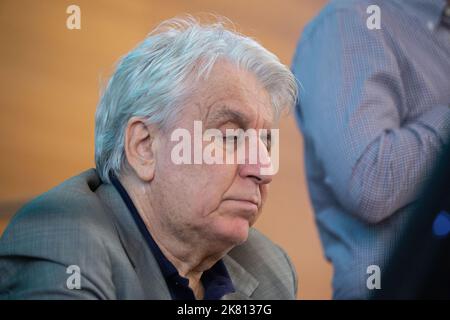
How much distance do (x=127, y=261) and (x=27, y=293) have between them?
7.6 inches

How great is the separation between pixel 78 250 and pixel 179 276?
25 cm

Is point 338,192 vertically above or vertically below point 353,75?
below

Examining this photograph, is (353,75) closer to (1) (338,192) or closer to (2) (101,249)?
(1) (338,192)

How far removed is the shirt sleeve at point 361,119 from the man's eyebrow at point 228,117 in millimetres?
289

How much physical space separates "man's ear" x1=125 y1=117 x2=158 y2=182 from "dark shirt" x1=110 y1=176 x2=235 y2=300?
0.06m

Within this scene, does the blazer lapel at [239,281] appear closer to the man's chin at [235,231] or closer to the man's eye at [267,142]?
the man's chin at [235,231]

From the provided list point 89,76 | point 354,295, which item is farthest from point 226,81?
point 354,295

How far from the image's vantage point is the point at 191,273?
1485 mm

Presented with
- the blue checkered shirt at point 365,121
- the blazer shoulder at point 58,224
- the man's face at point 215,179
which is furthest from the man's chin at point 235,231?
the blue checkered shirt at point 365,121

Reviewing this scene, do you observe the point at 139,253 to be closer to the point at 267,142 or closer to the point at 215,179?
the point at 215,179

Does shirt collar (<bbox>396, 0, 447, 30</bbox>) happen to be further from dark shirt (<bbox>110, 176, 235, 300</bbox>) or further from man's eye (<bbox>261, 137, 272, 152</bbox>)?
dark shirt (<bbox>110, 176, 235, 300</bbox>)

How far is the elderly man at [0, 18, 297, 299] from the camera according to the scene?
4.42ft

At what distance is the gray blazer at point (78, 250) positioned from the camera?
4.06 ft

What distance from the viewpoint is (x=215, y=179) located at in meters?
1.40
